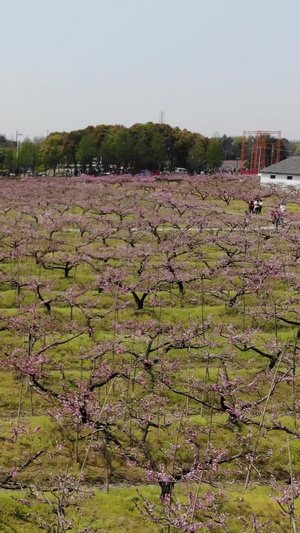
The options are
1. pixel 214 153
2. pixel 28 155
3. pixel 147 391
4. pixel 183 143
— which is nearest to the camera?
pixel 147 391

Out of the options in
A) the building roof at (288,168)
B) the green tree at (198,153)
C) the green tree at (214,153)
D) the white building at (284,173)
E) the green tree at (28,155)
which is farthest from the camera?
the green tree at (28,155)

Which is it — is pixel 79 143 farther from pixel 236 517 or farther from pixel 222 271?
pixel 236 517

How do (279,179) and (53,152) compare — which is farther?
(53,152)

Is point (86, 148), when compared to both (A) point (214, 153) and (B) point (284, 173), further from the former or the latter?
(B) point (284, 173)

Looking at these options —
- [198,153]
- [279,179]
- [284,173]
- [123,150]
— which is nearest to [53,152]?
[123,150]

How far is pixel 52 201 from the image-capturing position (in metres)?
40.8

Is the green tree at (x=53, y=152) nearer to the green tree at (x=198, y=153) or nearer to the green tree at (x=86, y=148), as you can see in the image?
the green tree at (x=86, y=148)

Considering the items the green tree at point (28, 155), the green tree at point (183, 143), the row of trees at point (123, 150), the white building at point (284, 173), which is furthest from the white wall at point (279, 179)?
the green tree at point (28, 155)

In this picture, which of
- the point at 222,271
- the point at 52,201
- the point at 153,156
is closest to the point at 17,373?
the point at 222,271

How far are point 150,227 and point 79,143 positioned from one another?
52355 mm

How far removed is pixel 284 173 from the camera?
62.4 m

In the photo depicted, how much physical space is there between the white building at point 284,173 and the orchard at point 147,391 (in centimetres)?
3083

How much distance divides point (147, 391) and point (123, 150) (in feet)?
215

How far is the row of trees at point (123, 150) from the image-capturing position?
77.4 meters
